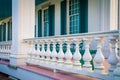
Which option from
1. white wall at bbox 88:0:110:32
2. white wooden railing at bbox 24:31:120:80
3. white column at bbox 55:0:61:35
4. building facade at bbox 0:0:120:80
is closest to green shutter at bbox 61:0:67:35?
building facade at bbox 0:0:120:80

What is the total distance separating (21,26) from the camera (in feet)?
17.3

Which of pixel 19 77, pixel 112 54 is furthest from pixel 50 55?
pixel 112 54

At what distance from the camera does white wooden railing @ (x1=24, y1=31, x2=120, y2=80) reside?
→ 8.39ft

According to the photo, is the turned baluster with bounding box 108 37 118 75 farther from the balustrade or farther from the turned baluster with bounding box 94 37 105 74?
the balustrade

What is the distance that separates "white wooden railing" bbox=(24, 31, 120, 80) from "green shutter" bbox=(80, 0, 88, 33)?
2491 millimetres

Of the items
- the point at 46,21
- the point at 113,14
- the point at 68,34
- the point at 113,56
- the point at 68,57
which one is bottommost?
the point at 68,57

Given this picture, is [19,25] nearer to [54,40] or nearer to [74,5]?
[54,40]

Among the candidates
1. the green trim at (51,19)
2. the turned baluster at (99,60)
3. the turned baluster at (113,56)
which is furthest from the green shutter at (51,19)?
the turned baluster at (113,56)

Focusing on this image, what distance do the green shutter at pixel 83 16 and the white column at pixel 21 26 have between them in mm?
2249

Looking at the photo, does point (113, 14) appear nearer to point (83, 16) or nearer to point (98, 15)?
point (98, 15)

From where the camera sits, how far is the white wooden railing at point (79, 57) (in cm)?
256

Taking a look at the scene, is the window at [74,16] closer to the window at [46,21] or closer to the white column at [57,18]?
the white column at [57,18]

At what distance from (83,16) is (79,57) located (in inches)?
158

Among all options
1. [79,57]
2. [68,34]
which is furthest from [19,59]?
[79,57]
